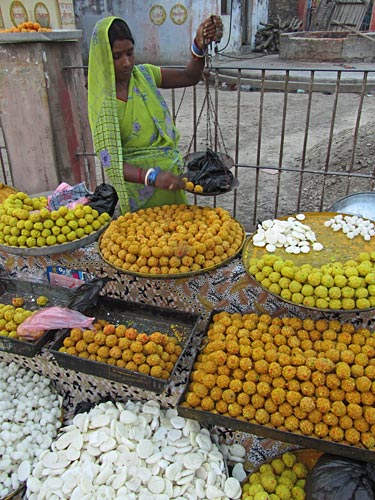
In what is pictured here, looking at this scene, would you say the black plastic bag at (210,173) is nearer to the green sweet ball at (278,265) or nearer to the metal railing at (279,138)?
the metal railing at (279,138)

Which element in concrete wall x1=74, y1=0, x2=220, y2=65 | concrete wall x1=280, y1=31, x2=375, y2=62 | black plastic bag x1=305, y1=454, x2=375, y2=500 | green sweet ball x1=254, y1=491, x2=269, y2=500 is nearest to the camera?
black plastic bag x1=305, y1=454, x2=375, y2=500

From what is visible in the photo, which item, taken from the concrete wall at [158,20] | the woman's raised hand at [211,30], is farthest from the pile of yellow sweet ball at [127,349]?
the concrete wall at [158,20]

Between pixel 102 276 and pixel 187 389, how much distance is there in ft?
3.32

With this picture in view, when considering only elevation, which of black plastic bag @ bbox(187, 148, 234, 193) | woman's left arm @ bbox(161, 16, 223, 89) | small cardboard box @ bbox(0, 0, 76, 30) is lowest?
black plastic bag @ bbox(187, 148, 234, 193)

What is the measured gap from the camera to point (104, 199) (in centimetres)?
294

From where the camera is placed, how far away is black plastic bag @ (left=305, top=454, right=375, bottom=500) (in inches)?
66.5

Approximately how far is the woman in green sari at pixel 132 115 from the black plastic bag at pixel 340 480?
153 centimetres

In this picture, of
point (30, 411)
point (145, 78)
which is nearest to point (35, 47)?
point (145, 78)

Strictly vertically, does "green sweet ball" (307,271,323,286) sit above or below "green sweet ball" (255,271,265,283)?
above

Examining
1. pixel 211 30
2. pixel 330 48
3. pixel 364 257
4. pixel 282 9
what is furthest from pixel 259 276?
pixel 282 9

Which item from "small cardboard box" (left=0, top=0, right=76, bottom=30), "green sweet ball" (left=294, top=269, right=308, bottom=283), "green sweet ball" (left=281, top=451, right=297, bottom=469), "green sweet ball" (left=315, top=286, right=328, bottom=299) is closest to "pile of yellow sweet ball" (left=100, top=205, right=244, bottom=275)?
"green sweet ball" (left=294, top=269, right=308, bottom=283)

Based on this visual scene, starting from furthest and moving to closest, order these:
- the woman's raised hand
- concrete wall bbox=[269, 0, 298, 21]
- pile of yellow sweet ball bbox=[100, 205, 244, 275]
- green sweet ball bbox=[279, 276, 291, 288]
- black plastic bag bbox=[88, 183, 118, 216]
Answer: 1. concrete wall bbox=[269, 0, 298, 21]
2. black plastic bag bbox=[88, 183, 118, 216]
3. the woman's raised hand
4. pile of yellow sweet ball bbox=[100, 205, 244, 275]
5. green sweet ball bbox=[279, 276, 291, 288]

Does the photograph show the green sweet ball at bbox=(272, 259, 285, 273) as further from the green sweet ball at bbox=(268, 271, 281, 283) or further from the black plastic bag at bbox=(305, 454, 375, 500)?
the black plastic bag at bbox=(305, 454, 375, 500)

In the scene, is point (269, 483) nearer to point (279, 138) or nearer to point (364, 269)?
point (364, 269)
